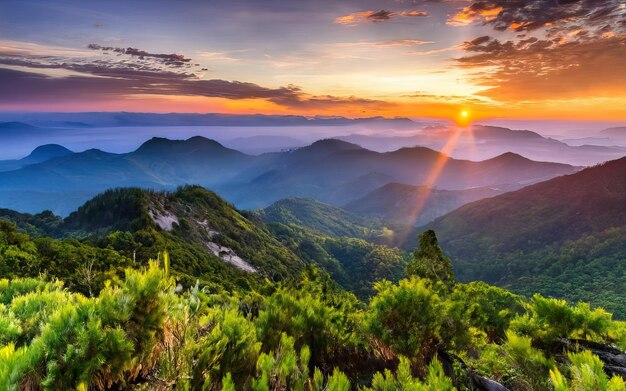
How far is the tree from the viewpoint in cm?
4809

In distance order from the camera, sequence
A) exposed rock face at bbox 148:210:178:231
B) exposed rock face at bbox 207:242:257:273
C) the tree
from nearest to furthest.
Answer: the tree < exposed rock face at bbox 148:210:178:231 < exposed rock face at bbox 207:242:257:273

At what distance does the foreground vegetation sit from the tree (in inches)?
1378

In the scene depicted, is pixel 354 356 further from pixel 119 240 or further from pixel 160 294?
pixel 119 240

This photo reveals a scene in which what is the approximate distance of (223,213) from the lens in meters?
173

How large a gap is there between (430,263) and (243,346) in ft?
147

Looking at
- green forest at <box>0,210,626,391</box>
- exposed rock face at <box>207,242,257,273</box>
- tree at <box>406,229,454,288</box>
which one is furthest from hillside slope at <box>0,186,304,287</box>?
green forest at <box>0,210,626,391</box>

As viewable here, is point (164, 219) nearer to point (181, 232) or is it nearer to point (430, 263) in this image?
point (181, 232)

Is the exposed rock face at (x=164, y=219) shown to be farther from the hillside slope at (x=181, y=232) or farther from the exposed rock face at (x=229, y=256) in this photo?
the exposed rock face at (x=229, y=256)

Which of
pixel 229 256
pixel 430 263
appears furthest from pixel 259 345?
pixel 229 256

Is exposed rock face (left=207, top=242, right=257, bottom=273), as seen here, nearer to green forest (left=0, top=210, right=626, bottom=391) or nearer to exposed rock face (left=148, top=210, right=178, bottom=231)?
exposed rock face (left=148, top=210, right=178, bottom=231)

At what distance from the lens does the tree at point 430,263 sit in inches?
1893

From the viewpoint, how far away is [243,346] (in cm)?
777

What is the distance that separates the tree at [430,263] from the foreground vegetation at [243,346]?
3501 cm

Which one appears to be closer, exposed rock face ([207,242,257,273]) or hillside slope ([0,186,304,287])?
hillside slope ([0,186,304,287])
